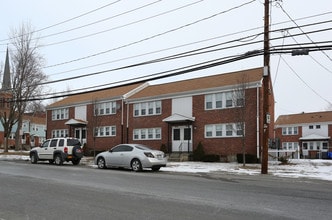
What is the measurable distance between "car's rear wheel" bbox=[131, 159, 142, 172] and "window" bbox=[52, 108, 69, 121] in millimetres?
26753

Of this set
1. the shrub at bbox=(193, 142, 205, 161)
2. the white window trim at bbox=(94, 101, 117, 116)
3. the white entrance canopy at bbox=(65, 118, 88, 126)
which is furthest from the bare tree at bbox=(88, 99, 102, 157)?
the shrub at bbox=(193, 142, 205, 161)

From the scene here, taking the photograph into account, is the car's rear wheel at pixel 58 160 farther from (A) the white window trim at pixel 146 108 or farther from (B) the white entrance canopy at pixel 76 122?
(B) the white entrance canopy at pixel 76 122

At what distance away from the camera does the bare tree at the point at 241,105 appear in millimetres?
25650

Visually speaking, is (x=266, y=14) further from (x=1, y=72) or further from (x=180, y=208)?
(x=1, y=72)

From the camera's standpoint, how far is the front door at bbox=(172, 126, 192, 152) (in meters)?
33.7

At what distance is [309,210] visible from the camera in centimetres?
909

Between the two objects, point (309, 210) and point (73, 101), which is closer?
point (309, 210)

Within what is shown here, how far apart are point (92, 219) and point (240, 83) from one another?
74.3ft

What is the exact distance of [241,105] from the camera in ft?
87.6

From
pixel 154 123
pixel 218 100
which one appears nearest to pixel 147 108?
pixel 154 123

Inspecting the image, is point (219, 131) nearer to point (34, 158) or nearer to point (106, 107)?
point (106, 107)

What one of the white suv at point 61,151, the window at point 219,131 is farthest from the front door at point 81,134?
the window at point 219,131

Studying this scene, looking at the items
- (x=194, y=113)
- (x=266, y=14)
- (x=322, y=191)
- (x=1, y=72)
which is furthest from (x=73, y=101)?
(x=322, y=191)

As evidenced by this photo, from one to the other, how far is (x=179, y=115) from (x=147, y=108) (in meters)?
4.95
